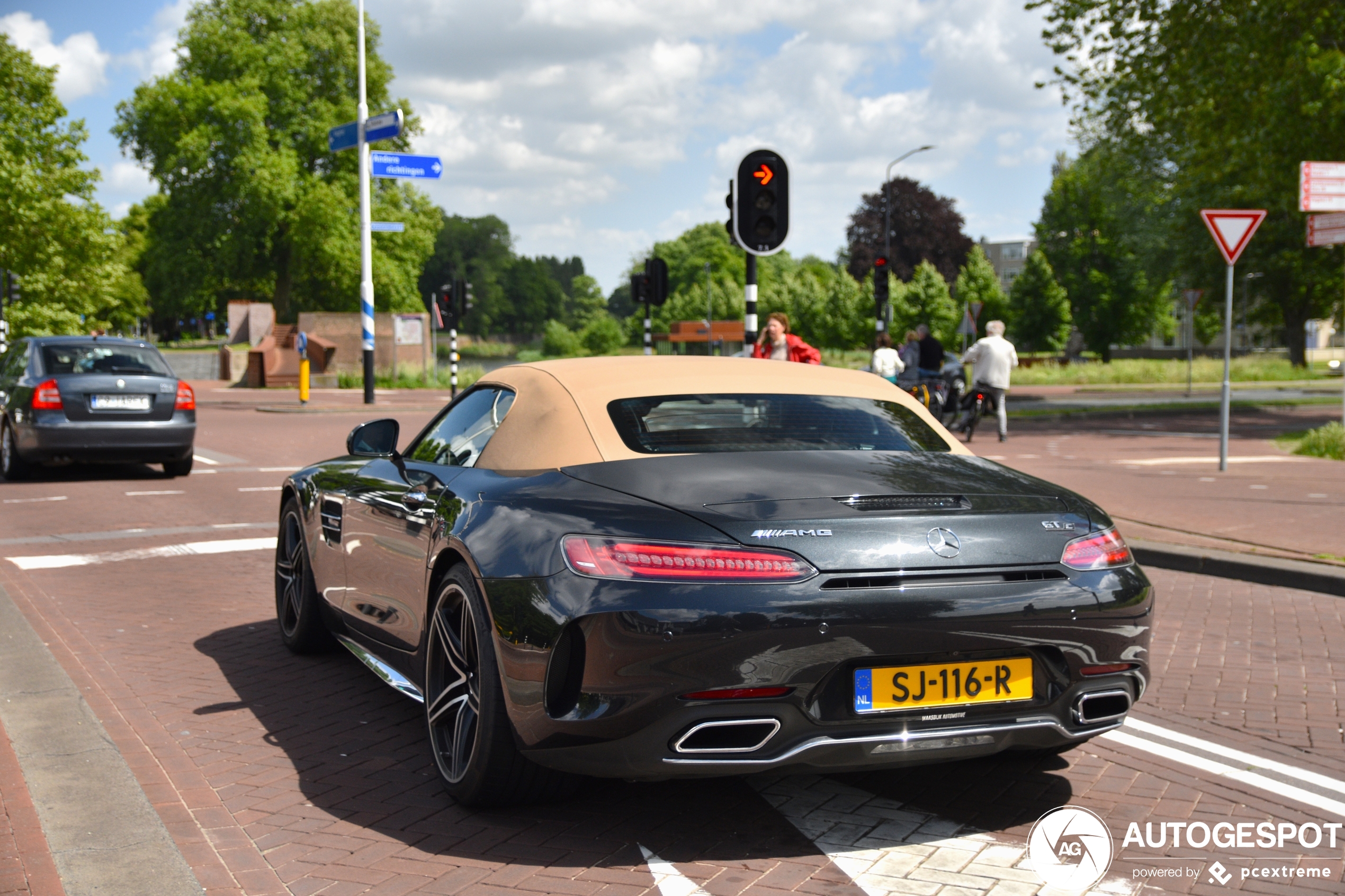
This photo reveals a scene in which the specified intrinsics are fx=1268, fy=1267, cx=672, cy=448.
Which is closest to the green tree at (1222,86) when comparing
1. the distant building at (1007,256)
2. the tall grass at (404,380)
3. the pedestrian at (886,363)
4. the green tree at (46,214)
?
the pedestrian at (886,363)

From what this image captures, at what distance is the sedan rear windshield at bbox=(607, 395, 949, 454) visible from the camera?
12.6 feet

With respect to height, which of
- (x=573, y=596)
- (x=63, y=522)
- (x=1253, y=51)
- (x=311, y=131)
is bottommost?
(x=63, y=522)

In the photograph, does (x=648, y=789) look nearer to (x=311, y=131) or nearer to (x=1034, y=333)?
(x=311, y=131)

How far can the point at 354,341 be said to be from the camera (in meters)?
46.5

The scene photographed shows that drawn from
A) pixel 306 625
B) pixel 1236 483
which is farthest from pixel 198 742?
pixel 1236 483

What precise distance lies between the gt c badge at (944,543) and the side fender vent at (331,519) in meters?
2.69

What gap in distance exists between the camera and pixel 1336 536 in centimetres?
912

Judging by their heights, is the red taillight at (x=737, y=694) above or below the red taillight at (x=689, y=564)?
below

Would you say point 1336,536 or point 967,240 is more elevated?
point 967,240

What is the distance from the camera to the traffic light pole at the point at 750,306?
11961 millimetres

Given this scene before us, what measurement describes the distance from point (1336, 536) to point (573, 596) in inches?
306

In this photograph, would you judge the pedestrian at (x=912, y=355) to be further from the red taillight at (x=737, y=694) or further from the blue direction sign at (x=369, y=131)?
the red taillight at (x=737, y=694)

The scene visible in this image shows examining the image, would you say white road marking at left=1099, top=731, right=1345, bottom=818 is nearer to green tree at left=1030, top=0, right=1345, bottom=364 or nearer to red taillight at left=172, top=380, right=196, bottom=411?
red taillight at left=172, top=380, right=196, bottom=411

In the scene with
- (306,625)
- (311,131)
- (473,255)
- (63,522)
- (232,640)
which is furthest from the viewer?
(473,255)
